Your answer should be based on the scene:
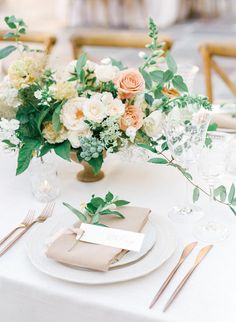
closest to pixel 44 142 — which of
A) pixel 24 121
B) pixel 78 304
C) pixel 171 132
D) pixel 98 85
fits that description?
pixel 24 121

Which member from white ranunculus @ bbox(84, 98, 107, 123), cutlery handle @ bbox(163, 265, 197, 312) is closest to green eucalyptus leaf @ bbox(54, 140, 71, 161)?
white ranunculus @ bbox(84, 98, 107, 123)

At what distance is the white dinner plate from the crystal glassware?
0.71 feet

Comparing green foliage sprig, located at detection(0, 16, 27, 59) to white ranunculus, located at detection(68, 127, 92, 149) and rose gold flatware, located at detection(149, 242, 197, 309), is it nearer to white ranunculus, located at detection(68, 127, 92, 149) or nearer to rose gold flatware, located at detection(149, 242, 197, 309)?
white ranunculus, located at detection(68, 127, 92, 149)

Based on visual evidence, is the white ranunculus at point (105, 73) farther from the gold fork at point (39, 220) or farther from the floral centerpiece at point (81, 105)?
the gold fork at point (39, 220)

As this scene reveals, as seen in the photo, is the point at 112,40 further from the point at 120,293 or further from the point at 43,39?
the point at 120,293

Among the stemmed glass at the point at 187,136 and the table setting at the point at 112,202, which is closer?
the table setting at the point at 112,202

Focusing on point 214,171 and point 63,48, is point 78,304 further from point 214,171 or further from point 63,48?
point 63,48

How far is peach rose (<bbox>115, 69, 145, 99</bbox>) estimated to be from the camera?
1.35 meters

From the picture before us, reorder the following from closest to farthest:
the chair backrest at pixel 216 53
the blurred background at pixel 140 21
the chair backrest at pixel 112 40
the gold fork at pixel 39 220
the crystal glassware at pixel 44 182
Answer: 1. the gold fork at pixel 39 220
2. the crystal glassware at pixel 44 182
3. the chair backrest at pixel 216 53
4. the chair backrest at pixel 112 40
5. the blurred background at pixel 140 21

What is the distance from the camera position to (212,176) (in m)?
1.24

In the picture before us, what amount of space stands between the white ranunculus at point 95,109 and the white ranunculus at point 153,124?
112 mm

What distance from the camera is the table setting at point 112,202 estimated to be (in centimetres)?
107

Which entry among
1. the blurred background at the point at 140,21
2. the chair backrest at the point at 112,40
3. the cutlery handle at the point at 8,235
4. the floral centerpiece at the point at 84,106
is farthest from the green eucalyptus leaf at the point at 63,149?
the blurred background at the point at 140,21

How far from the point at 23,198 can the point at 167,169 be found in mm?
412
